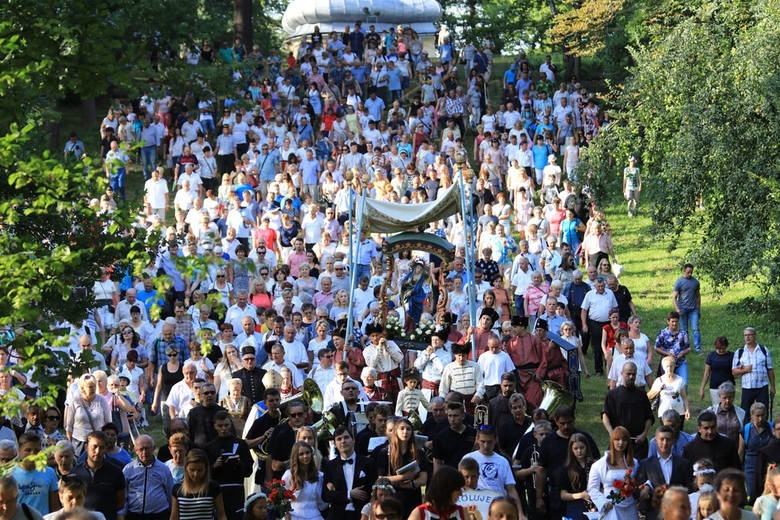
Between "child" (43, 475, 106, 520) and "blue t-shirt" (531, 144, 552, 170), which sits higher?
"child" (43, 475, 106, 520)

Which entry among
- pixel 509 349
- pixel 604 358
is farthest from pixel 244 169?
pixel 509 349

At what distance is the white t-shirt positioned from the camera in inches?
486

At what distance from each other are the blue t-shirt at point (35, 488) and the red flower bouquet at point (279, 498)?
6.14ft

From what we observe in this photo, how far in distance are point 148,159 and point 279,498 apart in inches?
829

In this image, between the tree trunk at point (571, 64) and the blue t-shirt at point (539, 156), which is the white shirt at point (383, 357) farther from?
the tree trunk at point (571, 64)

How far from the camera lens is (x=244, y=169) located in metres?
29.5

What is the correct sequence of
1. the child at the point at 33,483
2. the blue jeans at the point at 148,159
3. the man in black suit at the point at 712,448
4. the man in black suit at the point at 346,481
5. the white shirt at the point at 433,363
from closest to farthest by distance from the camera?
the child at the point at 33,483, the man in black suit at the point at 346,481, the man in black suit at the point at 712,448, the white shirt at the point at 433,363, the blue jeans at the point at 148,159

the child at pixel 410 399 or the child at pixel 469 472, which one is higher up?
the child at pixel 469 472

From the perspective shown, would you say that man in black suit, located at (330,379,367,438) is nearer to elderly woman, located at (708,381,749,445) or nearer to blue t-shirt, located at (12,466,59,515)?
blue t-shirt, located at (12,466,59,515)

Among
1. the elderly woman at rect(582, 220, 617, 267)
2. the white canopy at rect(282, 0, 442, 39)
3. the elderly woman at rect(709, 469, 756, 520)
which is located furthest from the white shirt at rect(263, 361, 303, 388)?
the white canopy at rect(282, 0, 442, 39)

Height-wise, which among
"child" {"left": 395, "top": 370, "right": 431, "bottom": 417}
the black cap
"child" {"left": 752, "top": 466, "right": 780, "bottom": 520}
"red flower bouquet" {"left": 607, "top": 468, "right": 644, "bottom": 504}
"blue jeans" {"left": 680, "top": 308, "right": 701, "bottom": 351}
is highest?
"child" {"left": 752, "top": 466, "right": 780, "bottom": 520}

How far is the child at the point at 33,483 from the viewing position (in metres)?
12.0

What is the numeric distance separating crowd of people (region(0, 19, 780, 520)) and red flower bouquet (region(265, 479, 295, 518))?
0.14 m

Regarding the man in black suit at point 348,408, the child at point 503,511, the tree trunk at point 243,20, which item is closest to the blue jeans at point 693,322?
the man in black suit at point 348,408
